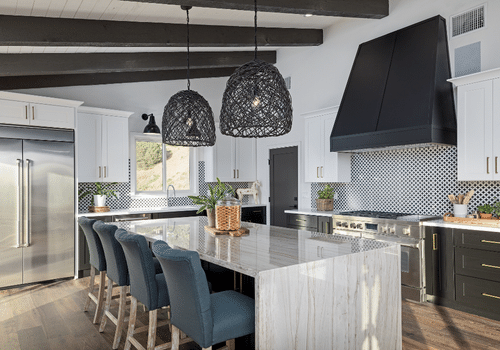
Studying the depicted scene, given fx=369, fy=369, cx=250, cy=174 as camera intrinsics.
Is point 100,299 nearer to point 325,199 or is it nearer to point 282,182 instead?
point 325,199

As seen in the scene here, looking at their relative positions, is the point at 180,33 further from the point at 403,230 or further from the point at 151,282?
the point at 403,230

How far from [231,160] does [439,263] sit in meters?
4.26

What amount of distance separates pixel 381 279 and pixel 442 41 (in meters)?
3.30

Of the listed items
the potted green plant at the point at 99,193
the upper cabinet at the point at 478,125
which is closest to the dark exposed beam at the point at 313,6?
the upper cabinet at the point at 478,125

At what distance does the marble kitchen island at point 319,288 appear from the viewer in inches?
75.2

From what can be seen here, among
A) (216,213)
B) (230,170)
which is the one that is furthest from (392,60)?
(230,170)

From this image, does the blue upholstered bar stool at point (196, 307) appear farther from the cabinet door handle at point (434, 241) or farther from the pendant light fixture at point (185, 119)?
the cabinet door handle at point (434, 241)

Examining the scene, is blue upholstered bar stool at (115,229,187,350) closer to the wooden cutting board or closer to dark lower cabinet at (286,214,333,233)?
the wooden cutting board

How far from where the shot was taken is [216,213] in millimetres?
3223

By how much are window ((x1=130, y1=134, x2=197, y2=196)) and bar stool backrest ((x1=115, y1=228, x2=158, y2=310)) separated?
4052 mm

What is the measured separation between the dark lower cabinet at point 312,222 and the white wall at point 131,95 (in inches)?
122

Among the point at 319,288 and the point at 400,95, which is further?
the point at 400,95

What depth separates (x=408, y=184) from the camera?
4887 mm

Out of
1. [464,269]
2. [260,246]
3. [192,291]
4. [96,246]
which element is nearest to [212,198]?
[260,246]
